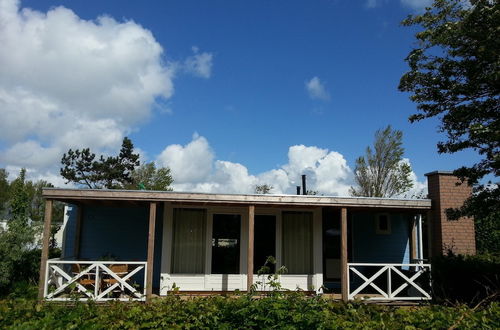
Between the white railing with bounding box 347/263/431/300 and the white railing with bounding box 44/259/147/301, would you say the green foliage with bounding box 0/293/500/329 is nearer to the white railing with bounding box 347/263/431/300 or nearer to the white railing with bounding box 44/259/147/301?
the white railing with bounding box 347/263/431/300

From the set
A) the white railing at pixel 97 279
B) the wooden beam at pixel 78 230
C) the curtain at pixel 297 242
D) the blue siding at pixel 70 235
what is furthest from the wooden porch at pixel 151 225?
the blue siding at pixel 70 235

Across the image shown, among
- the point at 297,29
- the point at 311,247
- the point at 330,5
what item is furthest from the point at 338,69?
the point at 311,247

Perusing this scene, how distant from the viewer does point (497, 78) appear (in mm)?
6590

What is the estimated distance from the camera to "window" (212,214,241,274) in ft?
33.8

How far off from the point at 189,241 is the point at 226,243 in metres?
0.91

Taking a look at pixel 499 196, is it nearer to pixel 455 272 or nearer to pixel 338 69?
pixel 455 272

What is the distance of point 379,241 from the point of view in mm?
11852

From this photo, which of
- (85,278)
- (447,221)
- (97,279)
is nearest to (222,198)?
(97,279)

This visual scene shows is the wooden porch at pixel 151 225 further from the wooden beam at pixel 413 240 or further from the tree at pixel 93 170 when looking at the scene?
the tree at pixel 93 170

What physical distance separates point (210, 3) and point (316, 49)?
380 cm

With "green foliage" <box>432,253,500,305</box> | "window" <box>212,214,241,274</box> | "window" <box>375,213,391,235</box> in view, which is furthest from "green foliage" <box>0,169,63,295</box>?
"green foliage" <box>432,253,500,305</box>

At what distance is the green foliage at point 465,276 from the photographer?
26.4 ft

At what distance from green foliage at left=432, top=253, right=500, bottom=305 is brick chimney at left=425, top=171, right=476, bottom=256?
4.30ft

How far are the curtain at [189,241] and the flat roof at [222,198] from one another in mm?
1425
